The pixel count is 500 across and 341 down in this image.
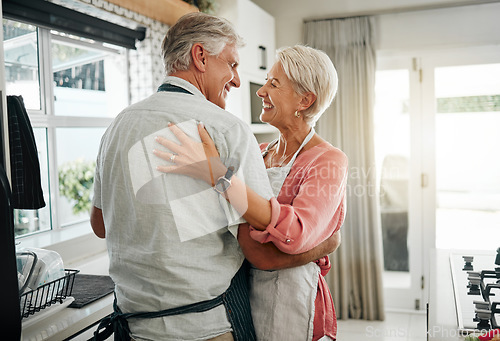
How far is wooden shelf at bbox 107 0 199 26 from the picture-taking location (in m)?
2.48

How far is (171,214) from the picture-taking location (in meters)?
1.00

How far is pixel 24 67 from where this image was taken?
231cm

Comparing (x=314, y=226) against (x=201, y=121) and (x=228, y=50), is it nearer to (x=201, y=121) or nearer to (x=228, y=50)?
(x=201, y=121)

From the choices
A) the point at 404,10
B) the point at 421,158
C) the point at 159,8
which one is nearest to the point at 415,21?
the point at 404,10

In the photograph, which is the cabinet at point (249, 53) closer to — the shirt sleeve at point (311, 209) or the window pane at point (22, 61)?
the window pane at point (22, 61)

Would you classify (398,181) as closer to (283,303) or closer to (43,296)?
(283,303)

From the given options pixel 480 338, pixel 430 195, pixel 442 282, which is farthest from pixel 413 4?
pixel 480 338

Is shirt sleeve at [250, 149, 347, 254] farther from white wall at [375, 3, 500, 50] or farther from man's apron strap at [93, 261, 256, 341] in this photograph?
white wall at [375, 3, 500, 50]

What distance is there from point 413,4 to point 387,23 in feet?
0.72

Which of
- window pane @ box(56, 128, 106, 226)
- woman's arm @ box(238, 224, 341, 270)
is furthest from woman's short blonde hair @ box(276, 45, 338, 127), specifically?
window pane @ box(56, 128, 106, 226)

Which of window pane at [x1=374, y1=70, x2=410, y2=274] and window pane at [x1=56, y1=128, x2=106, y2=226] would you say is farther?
window pane at [x1=374, y1=70, x2=410, y2=274]

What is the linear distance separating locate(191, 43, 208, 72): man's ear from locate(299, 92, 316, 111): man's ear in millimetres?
515

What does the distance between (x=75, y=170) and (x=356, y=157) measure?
204 centimetres

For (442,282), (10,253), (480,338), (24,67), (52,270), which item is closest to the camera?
(10,253)
